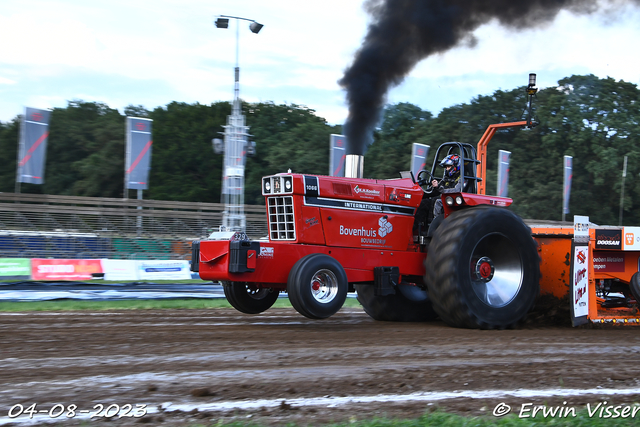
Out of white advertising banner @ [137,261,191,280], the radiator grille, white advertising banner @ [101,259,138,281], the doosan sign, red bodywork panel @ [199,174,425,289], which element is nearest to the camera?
red bodywork panel @ [199,174,425,289]

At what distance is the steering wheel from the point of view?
852 cm

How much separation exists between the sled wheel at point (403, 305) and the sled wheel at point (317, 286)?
182 centimetres

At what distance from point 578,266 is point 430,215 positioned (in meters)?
1.97

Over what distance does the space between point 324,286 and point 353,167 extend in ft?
7.81

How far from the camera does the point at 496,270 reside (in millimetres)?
8117

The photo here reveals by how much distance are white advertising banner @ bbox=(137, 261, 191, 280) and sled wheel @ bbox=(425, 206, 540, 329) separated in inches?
503

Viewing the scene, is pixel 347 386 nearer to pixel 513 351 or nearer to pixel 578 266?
pixel 513 351

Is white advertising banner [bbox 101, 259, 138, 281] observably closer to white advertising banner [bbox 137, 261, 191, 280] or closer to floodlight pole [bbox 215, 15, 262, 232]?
white advertising banner [bbox 137, 261, 191, 280]

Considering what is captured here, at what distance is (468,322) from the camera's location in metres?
7.41

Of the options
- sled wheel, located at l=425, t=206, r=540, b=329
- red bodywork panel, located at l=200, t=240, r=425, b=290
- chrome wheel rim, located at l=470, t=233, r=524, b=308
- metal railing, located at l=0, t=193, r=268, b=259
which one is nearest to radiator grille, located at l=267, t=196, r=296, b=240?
red bodywork panel, located at l=200, t=240, r=425, b=290

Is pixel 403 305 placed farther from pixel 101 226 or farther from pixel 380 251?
pixel 101 226

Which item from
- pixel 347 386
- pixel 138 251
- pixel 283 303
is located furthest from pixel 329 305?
pixel 138 251

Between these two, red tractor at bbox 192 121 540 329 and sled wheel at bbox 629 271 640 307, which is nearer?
red tractor at bbox 192 121 540 329

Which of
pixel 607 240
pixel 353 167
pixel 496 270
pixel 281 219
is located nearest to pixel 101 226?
pixel 353 167
